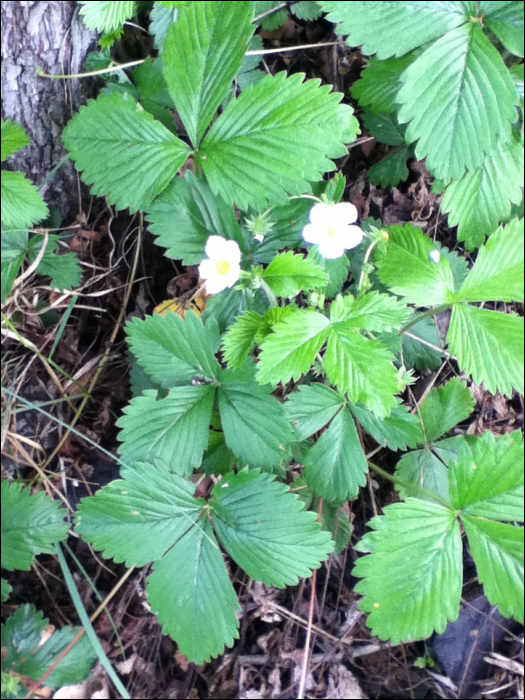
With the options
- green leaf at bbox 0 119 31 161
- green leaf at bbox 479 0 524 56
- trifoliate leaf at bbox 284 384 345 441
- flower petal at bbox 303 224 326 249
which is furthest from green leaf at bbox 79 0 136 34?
trifoliate leaf at bbox 284 384 345 441

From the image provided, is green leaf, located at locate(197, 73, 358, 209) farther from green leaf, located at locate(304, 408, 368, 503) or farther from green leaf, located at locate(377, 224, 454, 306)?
green leaf, located at locate(304, 408, 368, 503)

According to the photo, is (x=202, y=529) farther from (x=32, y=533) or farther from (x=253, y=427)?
(x=32, y=533)

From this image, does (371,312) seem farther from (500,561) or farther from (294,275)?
(500,561)

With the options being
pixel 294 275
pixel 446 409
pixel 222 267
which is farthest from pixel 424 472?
pixel 222 267

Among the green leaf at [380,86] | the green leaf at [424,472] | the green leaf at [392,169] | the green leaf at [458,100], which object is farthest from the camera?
the green leaf at [392,169]

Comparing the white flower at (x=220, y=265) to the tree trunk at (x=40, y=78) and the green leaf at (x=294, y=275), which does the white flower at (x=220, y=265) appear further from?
the tree trunk at (x=40, y=78)

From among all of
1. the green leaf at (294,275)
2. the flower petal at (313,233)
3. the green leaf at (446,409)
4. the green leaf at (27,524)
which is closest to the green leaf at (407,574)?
the green leaf at (446,409)
